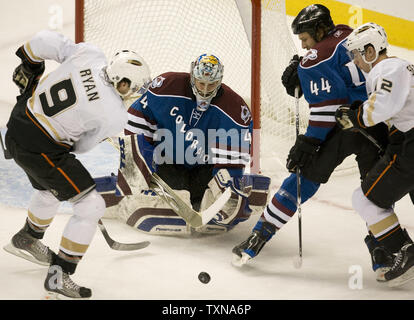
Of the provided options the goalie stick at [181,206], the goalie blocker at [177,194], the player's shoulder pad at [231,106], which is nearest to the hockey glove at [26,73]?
the goalie blocker at [177,194]

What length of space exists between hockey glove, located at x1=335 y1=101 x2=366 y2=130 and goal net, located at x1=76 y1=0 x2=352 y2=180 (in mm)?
1534

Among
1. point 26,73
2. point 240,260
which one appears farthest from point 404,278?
point 26,73

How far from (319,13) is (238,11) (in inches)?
57.5

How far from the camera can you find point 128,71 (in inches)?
84.4

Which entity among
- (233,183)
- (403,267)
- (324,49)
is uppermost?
(324,49)

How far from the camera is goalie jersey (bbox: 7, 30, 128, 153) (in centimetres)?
212

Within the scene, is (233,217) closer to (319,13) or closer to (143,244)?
(143,244)

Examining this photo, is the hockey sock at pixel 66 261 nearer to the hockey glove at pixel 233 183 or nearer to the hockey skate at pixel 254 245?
the hockey skate at pixel 254 245

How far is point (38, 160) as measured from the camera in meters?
2.15

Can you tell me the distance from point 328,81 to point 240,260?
2.57ft

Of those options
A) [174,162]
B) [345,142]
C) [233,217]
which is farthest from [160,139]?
[345,142]

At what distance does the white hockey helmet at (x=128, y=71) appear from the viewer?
2.14m

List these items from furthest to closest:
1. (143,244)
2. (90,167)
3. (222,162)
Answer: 1. (90,167)
2. (222,162)
3. (143,244)

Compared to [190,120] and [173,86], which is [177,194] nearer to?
[190,120]
